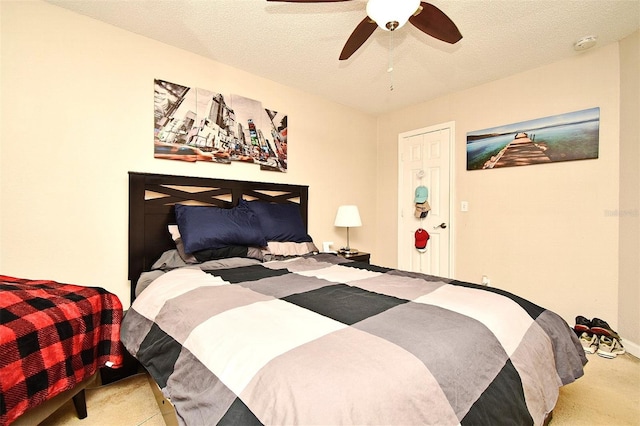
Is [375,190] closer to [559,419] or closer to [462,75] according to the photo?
[462,75]

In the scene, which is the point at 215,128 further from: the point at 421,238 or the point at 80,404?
the point at 421,238

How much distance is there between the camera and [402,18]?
1.53 metres

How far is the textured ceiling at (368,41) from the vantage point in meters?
2.02

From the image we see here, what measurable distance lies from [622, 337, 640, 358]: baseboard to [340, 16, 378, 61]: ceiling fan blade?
9.89 feet

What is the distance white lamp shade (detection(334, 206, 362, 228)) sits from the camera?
Answer: 133 inches

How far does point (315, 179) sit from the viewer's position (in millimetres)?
3537

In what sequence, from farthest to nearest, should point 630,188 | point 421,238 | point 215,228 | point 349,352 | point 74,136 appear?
point 421,238 → point 630,188 → point 215,228 → point 74,136 → point 349,352

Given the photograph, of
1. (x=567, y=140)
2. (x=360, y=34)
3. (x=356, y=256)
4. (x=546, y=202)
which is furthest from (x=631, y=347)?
(x=360, y=34)

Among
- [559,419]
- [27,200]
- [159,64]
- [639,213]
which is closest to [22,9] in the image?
[159,64]

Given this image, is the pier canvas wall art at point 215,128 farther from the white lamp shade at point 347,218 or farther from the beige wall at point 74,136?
the white lamp shade at point 347,218

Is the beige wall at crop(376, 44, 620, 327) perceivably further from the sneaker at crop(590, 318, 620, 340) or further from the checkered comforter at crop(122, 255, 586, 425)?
the checkered comforter at crop(122, 255, 586, 425)

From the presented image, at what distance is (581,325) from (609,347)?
22 centimetres

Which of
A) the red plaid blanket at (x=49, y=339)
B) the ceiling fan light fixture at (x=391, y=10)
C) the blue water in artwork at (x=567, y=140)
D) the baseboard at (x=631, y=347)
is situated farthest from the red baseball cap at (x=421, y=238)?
Result: the red plaid blanket at (x=49, y=339)

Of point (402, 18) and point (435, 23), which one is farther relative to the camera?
point (435, 23)
